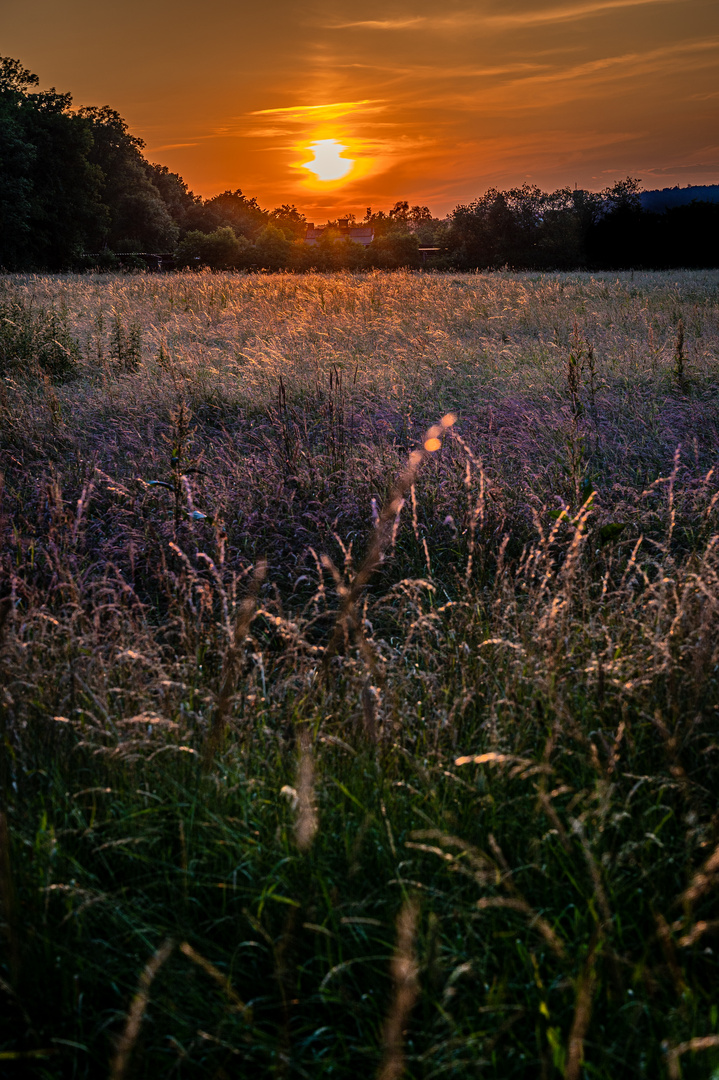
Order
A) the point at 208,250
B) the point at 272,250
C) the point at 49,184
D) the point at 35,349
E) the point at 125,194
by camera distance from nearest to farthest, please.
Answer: the point at 35,349 → the point at 208,250 → the point at 272,250 → the point at 49,184 → the point at 125,194

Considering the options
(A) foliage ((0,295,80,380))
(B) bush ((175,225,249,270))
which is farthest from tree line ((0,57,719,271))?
(A) foliage ((0,295,80,380))

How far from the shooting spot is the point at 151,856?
176 centimetres

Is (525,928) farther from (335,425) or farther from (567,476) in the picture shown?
(335,425)

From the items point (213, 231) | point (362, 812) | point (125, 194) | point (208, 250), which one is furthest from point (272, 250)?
point (362, 812)

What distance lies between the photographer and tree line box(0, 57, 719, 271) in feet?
109

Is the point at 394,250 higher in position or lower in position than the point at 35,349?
higher

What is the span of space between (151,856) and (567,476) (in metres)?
3.66

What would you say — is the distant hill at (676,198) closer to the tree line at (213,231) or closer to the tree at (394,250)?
the tree line at (213,231)

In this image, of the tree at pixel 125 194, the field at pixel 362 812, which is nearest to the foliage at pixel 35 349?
the field at pixel 362 812

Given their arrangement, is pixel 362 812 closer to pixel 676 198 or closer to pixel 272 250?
pixel 272 250

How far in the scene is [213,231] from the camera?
127 feet

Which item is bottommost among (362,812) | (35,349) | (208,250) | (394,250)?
(362,812)

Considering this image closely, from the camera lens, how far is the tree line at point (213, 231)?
33.2 metres

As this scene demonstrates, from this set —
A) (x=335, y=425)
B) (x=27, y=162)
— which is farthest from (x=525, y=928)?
(x=27, y=162)
